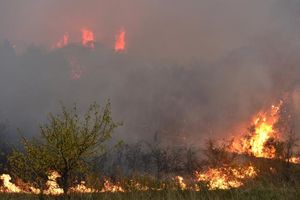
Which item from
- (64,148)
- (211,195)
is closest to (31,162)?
(64,148)

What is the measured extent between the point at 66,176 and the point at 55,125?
4.01m

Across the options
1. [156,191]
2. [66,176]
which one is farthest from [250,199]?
[66,176]

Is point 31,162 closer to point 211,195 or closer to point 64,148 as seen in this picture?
point 64,148

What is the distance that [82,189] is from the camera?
16.0 m

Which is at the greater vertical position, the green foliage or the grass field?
the green foliage

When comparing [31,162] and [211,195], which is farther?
[31,162]

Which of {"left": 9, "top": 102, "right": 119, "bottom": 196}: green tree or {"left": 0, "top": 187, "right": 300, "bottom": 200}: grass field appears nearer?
{"left": 0, "top": 187, "right": 300, "bottom": 200}: grass field

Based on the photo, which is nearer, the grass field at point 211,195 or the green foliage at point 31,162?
the grass field at point 211,195

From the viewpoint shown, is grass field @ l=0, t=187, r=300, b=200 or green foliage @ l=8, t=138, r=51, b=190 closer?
grass field @ l=0, t=187, r=300, b=200

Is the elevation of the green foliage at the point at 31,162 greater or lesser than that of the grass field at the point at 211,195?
greater

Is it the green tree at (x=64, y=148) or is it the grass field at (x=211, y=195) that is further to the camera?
the green tree at (x=64, y=148)

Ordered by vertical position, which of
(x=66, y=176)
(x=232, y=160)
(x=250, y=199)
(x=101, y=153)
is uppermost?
(x=232, y=160)

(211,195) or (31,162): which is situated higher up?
(31,162)

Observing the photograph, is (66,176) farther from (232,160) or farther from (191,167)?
(191,167)
